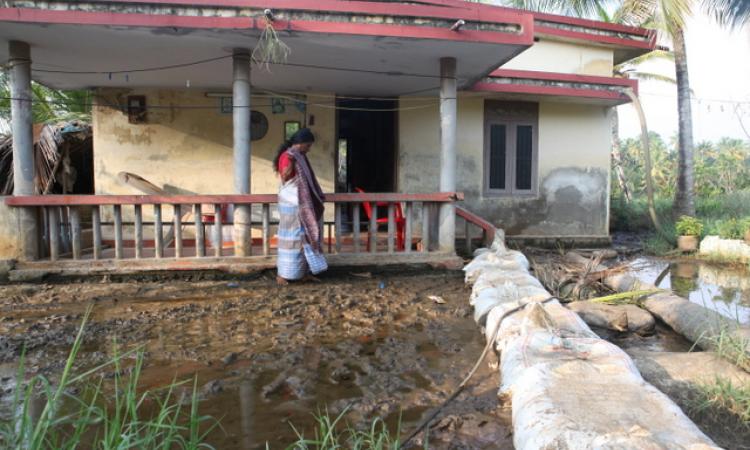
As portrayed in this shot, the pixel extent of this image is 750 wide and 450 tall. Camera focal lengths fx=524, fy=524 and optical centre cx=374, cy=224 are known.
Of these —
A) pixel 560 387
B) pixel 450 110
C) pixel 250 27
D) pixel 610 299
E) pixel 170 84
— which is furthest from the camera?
pixel 170 84

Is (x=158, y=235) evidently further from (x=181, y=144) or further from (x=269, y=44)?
(x=181, y=144)

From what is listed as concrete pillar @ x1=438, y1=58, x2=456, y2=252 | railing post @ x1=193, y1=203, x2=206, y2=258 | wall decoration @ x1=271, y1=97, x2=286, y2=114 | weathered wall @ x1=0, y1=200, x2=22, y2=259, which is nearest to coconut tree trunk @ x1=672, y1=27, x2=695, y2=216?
concrete pillar @ x1=438, y1=58, x2=456, y2=252

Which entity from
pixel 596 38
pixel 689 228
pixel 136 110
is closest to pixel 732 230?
pixel 689 228

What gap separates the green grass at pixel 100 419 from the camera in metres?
1.62

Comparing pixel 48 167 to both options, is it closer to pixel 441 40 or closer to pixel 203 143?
pixel 203 143

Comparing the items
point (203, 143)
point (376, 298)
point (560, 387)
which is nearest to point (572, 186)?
point (376, 298)

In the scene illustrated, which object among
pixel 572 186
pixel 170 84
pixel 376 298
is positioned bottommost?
pixel 376 298

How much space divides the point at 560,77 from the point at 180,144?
20.0 feet

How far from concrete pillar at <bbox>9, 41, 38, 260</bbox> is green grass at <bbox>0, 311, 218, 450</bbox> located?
319 cm

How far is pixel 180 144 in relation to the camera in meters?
8.15

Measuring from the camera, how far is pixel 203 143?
26.9ft

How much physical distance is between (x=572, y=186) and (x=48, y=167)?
894 cm

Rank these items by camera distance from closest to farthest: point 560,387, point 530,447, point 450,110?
point 530,447 → point 560,387 → point 450,110

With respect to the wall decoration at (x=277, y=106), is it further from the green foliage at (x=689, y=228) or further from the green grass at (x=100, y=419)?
the green foliage at (x=689, y=228)
